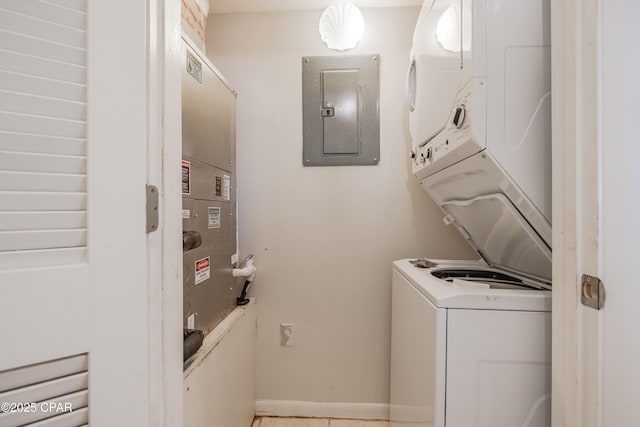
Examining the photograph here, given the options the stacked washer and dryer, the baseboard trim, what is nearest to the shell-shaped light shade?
the stacked washer and dryer

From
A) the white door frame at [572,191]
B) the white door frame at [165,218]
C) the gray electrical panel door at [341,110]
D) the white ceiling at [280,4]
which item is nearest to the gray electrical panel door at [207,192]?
the white door frame at [165,218]

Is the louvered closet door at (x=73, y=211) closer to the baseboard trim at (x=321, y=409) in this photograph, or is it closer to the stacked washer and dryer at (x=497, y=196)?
the stacked washer and dryer at (x=497, y=196)

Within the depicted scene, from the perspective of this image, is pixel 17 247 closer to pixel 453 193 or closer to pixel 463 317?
pixel 463 317

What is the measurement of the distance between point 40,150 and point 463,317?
1.19m

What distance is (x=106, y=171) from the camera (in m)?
0.61

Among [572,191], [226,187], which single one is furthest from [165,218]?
[572,191]

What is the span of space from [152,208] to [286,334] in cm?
149

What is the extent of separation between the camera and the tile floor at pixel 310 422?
5.88 feet

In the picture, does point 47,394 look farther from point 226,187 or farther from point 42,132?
point 226,187

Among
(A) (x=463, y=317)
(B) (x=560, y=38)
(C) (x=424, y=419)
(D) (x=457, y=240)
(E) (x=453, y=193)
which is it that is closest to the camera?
(B) (x=560, y=38)

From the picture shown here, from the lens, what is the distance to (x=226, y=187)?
5.07 feet

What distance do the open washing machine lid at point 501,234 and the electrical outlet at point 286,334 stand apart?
125 cm

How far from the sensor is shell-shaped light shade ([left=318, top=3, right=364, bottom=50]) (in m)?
1.74

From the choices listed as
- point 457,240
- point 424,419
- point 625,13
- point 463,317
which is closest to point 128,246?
point 463,317
